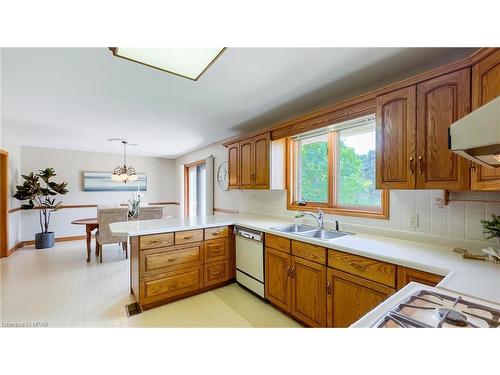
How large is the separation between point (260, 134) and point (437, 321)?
2.48 meters

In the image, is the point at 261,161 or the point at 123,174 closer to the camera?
the point at 261,161

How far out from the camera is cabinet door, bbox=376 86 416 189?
1477 mm

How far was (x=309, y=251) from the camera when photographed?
1.84 meters

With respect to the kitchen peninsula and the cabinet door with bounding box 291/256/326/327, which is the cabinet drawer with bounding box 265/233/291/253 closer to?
the kitchen peninsula

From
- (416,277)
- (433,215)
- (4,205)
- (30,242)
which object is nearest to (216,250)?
(416,277)

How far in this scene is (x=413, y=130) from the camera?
147cm

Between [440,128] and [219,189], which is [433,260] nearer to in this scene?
[440,128]

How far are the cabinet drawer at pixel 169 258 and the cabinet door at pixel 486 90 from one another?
240cm

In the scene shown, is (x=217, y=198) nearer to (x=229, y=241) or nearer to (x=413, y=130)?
(x=229, y=241)

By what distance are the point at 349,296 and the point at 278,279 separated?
0.75 m

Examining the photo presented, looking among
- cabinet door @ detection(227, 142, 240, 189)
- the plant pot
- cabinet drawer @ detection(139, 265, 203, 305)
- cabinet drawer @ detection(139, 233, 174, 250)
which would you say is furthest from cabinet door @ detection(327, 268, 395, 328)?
the plant pot

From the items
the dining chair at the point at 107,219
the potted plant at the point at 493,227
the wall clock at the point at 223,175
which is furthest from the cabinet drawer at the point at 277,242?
the dining chair at the point at 107,219

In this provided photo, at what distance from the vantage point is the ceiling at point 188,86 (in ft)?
5.02
